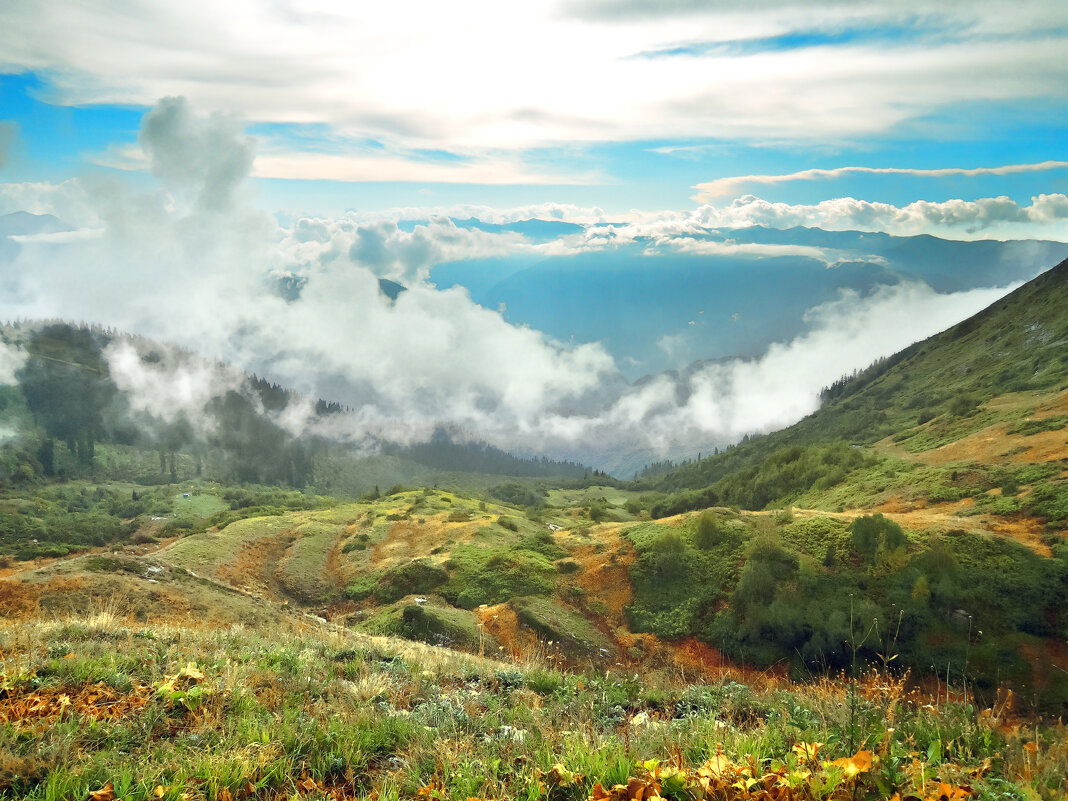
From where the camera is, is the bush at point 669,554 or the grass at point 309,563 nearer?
the bush at point 669,554

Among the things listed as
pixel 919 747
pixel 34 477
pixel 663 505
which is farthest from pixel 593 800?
pixel 34 477

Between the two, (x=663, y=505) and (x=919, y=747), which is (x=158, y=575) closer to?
(x=919, y=747)

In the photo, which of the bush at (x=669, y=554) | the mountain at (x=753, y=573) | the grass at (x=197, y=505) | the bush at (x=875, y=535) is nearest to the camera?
the mountain at (x=753, y=573)

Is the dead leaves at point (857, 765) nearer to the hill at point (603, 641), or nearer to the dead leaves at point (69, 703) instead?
the hill at point (603, 641)

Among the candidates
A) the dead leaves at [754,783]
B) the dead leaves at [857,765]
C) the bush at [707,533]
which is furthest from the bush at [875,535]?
the dead leaves at [857,765]

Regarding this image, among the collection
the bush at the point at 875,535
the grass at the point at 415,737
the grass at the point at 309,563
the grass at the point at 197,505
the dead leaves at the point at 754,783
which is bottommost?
the grass at the point at 197,505

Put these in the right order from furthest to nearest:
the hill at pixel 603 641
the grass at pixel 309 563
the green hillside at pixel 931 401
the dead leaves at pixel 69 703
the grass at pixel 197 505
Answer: the grass at pixel 197 505 < the green hillside at pixel 931 401 < the grass at pixel 309 563 < the dead leaves at pixel 69 703 < the hill at pixel 603 641

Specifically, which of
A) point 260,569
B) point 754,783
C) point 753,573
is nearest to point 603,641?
point 753,573

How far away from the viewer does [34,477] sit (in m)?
186

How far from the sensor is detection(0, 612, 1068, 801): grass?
5223 millimetres

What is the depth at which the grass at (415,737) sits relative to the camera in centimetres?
522

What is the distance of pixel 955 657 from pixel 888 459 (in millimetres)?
40036

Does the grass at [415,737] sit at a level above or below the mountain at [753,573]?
above

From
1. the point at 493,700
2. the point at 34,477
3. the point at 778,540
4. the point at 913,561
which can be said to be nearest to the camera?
the point at 493,700
